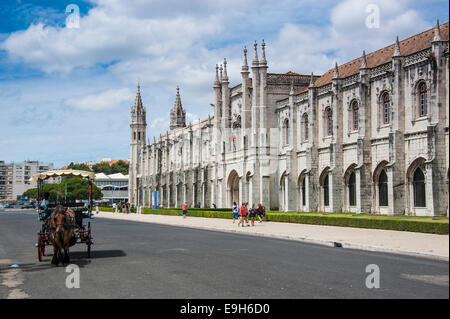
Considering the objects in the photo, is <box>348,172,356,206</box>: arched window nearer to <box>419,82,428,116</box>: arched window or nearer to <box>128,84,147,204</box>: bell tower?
<box>419,82,428,116</box>: arched window

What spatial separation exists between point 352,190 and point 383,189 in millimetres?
4107

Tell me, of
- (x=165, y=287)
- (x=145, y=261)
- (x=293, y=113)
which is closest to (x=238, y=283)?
(x=165, y=287)

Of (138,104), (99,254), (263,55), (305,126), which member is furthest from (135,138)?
(99,254)

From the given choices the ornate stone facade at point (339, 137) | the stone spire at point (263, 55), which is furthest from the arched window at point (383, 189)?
the stone spire at point (263, 55)

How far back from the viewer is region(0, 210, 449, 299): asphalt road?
9.62 m

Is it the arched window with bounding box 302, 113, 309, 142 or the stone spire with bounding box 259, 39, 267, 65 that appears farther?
the stone spire with bounding box 259, 39, 267, 65

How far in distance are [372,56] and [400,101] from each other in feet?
31.0

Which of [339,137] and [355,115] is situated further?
[339,137]

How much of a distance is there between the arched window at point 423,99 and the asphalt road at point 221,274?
62.5ft

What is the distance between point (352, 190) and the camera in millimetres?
42062

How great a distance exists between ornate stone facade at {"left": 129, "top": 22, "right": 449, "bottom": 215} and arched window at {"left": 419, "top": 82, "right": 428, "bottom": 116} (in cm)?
6

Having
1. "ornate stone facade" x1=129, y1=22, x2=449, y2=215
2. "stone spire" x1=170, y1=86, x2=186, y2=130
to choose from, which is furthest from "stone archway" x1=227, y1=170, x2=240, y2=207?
"stone spire" x1=170, y1=86, x2=186, y2=130

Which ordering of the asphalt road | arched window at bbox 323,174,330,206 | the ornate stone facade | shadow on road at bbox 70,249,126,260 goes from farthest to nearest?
arched window at bbox 323,174,330,206 < the ornate stone facade < shadow on road at bbox 70,249,126,260 < the asphalt road

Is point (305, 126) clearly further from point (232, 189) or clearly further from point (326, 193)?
point (232, 189)
